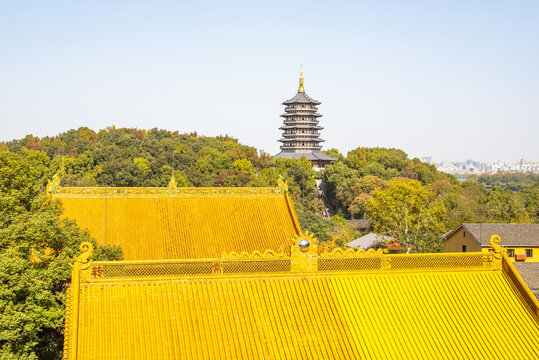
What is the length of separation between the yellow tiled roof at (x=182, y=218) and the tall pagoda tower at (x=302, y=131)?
70501 millimetres

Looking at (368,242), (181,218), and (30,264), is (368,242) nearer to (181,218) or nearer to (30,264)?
(181,218)

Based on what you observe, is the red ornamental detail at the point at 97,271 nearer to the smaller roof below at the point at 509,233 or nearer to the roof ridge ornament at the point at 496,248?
the roof ridge ornament at the point at 496,248

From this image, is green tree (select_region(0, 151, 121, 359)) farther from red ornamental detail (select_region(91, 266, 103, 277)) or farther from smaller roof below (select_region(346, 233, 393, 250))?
smaller roof below (select_region(346, 233, 393, 250))

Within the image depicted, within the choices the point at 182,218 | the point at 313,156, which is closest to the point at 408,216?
the point at 182,218

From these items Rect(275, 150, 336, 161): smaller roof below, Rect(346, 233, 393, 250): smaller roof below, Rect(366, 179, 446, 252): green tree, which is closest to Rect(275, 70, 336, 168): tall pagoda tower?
Rect(275, 150, 336, 161): smaller roof below

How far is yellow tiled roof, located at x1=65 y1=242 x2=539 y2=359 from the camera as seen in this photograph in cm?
1005

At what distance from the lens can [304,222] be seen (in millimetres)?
51656

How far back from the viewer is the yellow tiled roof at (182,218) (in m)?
20.6

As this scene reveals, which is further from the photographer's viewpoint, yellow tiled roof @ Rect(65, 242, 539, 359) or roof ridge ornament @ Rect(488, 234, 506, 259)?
roof ridge ornament @ Rect(488, 234, 506, 259)

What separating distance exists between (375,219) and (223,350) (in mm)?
35697

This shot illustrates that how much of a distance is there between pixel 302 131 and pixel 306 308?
85.1m

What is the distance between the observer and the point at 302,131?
313 ft

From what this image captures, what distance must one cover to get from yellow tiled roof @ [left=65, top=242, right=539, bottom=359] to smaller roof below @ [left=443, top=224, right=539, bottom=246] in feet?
74.0

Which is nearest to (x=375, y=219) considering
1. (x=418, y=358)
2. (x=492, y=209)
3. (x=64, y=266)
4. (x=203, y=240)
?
(x=492, y=209)
